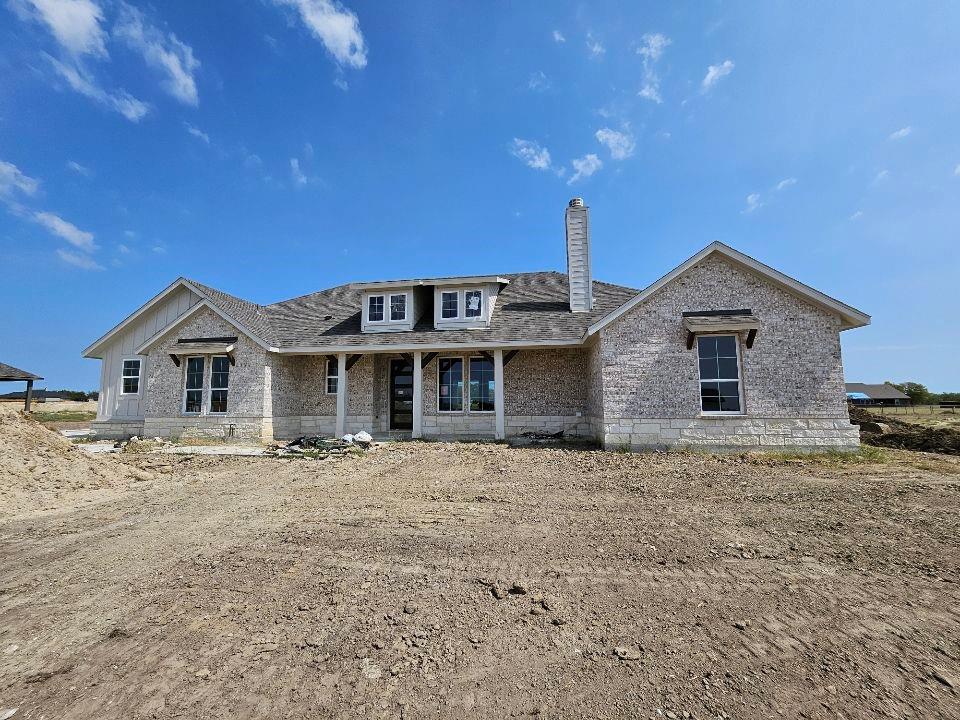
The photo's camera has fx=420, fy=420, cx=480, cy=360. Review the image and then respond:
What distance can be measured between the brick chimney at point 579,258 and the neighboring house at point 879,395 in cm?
6050

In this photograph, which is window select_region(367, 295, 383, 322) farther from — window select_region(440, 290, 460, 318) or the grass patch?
the grass patch

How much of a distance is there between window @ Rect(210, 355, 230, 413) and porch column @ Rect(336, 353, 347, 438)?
3818 mm

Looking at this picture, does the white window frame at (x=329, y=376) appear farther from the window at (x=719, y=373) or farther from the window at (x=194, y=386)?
the window at (x=719, y=373)

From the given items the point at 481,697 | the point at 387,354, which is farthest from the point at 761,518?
the point at 387,354

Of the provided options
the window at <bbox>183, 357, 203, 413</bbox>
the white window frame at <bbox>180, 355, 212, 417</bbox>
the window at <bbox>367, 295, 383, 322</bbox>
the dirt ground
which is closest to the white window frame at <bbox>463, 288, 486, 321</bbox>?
the window at <bbox>367, 295, 383, 322</bbox>

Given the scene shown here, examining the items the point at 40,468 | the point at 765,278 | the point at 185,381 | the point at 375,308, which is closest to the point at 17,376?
the point at 185,381

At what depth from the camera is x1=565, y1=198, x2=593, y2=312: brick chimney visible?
14.9 m

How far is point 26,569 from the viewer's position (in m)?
3.99

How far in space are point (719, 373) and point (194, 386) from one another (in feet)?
54.5

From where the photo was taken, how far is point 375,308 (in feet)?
51.0

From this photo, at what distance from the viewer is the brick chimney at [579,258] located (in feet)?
48.9

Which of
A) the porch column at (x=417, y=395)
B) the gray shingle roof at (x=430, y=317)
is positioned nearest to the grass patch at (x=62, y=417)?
the gray shingle roof at (x=430, y=317)

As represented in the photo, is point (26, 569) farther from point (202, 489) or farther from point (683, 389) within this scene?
point (683, 389)

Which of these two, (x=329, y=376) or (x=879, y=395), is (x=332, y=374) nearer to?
(x=329, y=376)
